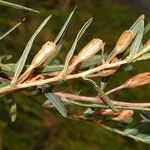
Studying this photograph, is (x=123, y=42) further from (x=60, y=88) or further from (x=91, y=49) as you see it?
(x=60, y=88)

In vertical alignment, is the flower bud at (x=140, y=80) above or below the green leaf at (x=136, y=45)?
below

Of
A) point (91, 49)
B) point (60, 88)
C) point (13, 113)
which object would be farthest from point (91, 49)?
point (60, 88)

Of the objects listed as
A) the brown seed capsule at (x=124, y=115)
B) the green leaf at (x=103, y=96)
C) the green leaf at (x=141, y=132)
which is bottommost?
the green leaf at (x=141, y=132)

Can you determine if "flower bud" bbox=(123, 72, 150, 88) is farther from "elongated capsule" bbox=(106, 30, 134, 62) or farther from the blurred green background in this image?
the blurred green background

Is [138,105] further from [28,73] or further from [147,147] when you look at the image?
[147,147]

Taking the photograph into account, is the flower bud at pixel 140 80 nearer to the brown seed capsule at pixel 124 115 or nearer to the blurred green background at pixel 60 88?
the brown seed capsule at pixel 124 115

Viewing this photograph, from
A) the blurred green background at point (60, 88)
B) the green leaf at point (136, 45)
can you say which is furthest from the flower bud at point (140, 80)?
the blurred green background at point (60, 88)
